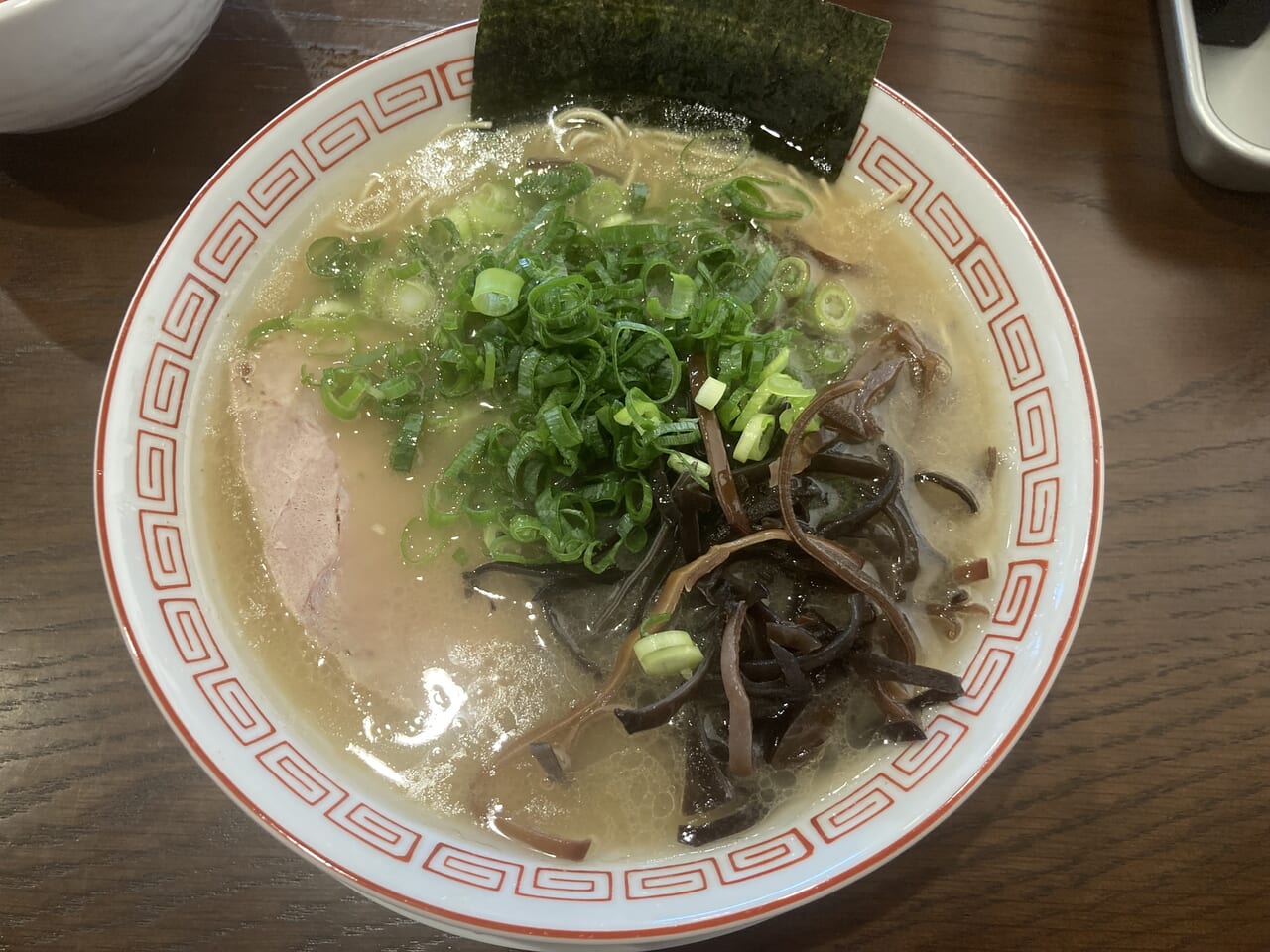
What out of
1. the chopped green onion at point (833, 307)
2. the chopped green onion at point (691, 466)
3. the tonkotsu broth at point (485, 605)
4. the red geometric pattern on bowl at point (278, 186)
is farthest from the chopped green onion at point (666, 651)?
the red geometric pattern on bowl at point (278, 186)

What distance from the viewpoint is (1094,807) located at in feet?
5.33

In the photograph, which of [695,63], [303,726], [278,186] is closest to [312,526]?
[303,726]

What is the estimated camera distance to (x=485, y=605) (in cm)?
170

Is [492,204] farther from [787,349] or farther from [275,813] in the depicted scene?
[275,813]

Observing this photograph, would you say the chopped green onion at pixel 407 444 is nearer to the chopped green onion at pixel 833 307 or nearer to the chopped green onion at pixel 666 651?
the chopped green onion at pixel 666 651

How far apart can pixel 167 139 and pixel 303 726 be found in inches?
60.2

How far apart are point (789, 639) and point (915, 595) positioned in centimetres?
Answer: 40

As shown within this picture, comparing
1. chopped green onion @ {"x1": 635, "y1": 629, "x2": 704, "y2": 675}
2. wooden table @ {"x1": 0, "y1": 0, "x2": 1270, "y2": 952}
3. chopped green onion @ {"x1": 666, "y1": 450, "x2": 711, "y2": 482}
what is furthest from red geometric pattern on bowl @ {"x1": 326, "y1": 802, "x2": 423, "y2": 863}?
chopped green onion @ {"x1": 666, "y1": 450, "x2": 711, "y2": 482}

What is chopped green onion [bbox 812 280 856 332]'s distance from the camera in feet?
5.96

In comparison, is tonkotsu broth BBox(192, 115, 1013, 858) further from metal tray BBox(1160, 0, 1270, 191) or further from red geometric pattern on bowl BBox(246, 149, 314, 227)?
metal tray BBox(1160, 0, 1270, 191)

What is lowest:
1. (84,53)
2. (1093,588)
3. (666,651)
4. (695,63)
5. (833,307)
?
(1093,588)

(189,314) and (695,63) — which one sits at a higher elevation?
(695,63)

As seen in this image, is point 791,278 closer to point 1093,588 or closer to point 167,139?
point 1093,588

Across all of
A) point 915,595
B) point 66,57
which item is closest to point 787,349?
point 915,595
